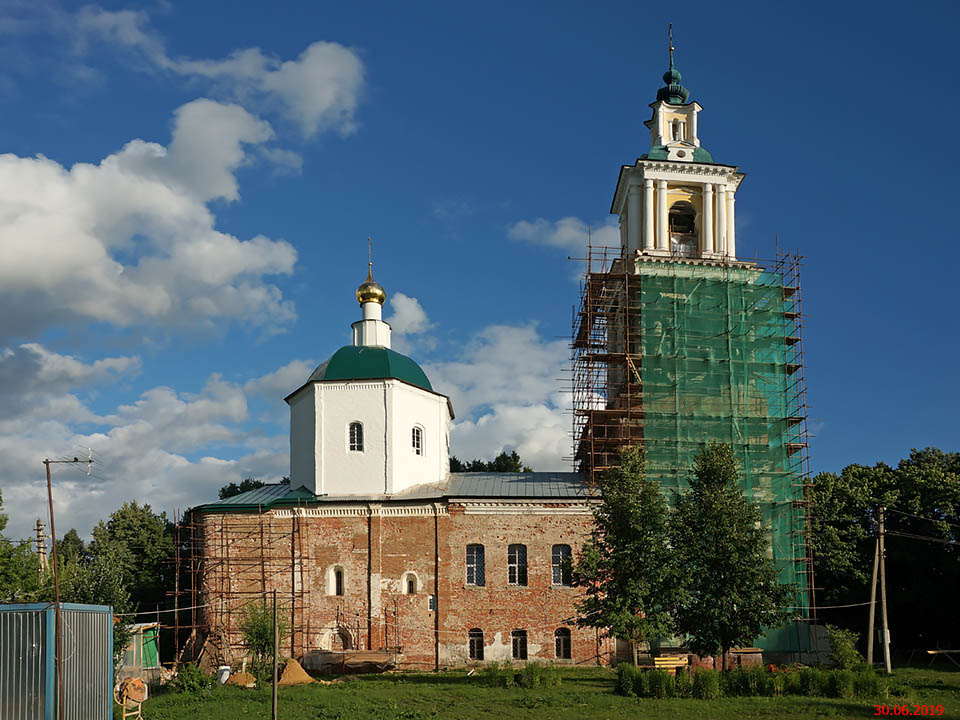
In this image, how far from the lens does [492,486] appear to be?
35.4 metres

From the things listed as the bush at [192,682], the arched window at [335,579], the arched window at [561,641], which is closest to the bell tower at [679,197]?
the arched window at [561,641]

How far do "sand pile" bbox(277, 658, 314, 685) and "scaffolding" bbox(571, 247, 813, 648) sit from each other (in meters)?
11.9

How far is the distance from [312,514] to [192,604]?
5.73 m

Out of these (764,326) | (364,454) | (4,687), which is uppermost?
(764,326)

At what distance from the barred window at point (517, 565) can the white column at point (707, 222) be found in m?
13.7

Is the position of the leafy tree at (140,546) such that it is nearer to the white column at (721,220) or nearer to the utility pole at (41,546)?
the utility pole at (41,546)

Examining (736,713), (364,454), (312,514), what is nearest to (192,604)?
(312,514)

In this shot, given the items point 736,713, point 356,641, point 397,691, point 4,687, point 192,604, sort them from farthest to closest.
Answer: point 192,604
point 356,641
point 397,691
point 736,713
point 4,687

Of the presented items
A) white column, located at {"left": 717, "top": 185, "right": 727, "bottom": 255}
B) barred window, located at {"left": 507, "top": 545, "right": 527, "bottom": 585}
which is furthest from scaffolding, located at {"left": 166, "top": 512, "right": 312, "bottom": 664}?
white column, located at {"left": 717, "top": 185, "right": 727, "bottom": 255}

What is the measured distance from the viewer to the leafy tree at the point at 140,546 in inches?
1875

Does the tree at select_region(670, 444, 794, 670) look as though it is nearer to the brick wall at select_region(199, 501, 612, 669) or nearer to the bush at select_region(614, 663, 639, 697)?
the bush at select_region(614, 663, 639, 697)

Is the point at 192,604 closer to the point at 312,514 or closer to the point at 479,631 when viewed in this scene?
the point at 312,514

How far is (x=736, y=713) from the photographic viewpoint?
71.4 ft

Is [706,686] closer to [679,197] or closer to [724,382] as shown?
[724,382]
